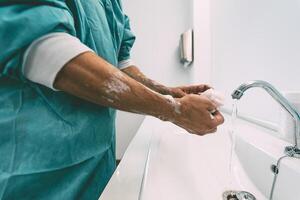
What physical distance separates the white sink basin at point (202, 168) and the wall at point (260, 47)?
0.13 m

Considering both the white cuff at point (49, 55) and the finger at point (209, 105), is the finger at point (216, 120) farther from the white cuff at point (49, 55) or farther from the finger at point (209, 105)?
the white cuff at point (49, 55)

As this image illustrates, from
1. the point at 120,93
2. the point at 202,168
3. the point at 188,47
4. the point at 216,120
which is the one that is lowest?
the point at 202,168

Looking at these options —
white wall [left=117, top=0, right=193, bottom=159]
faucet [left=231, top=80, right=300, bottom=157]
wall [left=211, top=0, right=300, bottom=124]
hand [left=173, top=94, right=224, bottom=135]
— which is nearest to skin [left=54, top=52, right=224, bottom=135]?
hand [left=173, top=94, right=224, bottom=135]

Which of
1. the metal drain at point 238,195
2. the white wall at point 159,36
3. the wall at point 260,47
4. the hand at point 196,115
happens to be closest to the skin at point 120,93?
the hand at point 196,115

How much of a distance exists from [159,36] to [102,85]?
162 cm

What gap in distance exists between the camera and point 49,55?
373 millimetres

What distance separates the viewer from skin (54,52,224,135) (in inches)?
15.2

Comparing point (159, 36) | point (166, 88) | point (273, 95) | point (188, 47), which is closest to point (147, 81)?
point (166, 88)

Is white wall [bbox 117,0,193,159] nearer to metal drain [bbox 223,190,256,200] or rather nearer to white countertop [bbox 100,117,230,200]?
white countertop [bbox 100,117,230,200]

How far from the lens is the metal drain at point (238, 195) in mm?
593

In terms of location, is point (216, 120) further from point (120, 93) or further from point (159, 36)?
point (159, 36)

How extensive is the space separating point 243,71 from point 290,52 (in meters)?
0.32

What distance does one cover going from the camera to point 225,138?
952 millimetres

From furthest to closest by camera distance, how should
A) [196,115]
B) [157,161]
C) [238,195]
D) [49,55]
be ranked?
[157,161] < [238,195] < [196,115] < [49,55]
